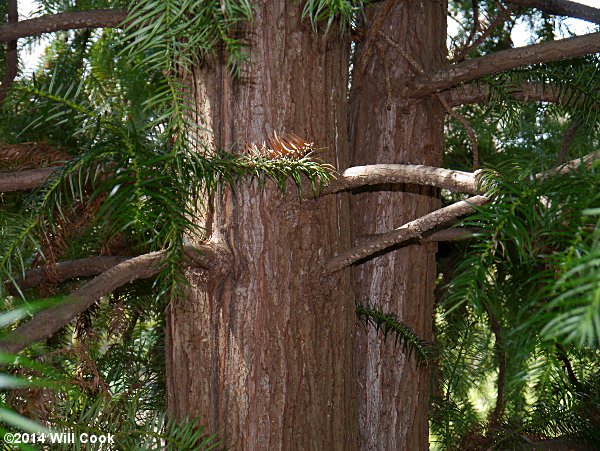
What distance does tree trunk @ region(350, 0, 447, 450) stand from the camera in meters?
0.98

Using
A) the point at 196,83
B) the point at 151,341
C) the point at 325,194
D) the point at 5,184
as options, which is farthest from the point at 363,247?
the point at 151,341

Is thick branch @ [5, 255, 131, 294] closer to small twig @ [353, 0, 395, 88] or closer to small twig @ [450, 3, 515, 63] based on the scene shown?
small twig @ [353, 0, 395, 88]

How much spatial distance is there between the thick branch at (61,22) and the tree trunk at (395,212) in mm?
353

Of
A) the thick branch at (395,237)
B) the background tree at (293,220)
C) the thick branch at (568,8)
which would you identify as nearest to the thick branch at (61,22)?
the background tree at (293,220)

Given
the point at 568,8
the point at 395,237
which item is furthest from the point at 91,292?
the point at 568,8

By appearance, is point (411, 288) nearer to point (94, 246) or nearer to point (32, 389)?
point (94, 246)

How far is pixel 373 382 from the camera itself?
989mm

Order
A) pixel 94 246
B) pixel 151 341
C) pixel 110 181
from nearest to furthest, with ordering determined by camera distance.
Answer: pixel 110 181
pixel 94 246
pixel 151 341

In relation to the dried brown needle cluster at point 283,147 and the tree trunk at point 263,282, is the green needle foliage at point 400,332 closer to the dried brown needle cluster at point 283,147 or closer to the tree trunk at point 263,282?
the tree trunk at point 263,282

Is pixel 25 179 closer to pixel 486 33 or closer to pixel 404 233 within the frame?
pixel 404 233

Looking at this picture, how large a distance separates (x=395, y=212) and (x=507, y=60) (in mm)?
293

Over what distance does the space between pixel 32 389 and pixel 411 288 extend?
1.89 ft

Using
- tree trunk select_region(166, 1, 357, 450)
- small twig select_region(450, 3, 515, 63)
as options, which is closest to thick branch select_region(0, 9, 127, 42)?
tree trunk select_region(166, 1, 357, 450)

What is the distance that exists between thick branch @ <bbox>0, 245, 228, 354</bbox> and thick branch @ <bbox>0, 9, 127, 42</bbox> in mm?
295
